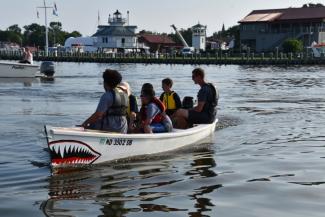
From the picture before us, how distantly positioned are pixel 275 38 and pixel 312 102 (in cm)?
Result: 7633

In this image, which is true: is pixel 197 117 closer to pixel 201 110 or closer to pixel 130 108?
pixel 201 110

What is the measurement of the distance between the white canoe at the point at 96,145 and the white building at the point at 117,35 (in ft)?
374

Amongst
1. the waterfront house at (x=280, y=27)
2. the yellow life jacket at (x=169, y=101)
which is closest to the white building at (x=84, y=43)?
the waterfront house at (x=280, y=27)

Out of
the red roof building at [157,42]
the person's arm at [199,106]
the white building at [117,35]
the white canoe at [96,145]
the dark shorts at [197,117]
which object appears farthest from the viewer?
the red roof building at [157,42]

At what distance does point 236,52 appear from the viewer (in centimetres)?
9788

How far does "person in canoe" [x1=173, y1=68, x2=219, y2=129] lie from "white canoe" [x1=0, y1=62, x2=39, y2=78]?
2419cm

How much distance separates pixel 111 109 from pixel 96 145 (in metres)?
0.70

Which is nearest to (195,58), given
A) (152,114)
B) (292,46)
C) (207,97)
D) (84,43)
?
(292,46)

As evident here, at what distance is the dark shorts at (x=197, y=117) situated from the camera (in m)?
12.9

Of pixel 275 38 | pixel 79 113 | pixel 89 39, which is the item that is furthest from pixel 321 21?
pixel 79 113

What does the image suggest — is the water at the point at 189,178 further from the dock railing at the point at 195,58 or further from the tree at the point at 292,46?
the tree at the point at 292,46

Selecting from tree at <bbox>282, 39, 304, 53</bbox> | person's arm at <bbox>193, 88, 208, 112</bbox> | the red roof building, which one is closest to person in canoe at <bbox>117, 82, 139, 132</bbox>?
person's arm at <bbox>193, 88, 208, 112</bbox>

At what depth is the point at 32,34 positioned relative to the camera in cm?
16812

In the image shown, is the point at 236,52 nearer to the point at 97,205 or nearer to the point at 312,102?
the point at 312,102
